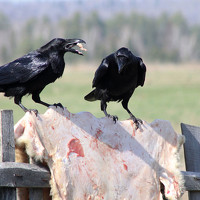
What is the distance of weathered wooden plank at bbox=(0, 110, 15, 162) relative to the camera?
3.31 metres

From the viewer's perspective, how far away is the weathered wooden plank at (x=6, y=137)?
10.8 feet

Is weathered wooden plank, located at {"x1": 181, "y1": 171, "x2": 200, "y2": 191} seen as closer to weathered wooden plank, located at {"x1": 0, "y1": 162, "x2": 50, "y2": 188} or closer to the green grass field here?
weathered wooden plank, located at {"x1": 0, "y1": 162, "x2": 50, "y2": 188}

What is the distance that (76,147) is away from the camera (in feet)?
12.7

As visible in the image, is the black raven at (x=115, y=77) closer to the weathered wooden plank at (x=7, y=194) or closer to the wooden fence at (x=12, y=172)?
the wooden fence at (x=12, y=172)

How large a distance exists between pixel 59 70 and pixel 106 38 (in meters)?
101

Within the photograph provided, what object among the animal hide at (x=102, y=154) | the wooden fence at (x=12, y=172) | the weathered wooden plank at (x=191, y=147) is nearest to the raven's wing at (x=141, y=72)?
the weathered wooden plank at (x=191, y=147)

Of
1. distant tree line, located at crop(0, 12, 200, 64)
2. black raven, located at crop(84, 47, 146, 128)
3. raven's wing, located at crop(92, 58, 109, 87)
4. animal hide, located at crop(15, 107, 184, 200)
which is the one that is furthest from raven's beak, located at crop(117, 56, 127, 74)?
distant tree line, located at crop(0, 12, 200, 64)

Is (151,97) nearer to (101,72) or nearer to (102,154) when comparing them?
(101,72)

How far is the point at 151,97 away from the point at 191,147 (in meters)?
25.6

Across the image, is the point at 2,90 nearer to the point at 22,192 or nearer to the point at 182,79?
the point at 22,192

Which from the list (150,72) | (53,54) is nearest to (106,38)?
(150,72)

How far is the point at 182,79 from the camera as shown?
3550cm

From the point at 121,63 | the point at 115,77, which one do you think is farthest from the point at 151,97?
the point at 121,63

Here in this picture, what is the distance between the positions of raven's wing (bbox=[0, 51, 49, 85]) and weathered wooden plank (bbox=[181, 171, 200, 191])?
1.72m
